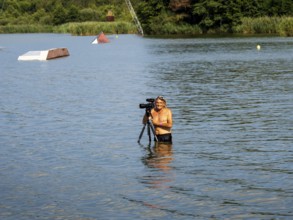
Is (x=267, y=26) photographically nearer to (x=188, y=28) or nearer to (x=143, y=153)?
(x=188, y=28)

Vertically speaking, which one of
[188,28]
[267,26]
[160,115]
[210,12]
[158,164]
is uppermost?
[210,12]

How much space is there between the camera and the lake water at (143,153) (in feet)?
46.9

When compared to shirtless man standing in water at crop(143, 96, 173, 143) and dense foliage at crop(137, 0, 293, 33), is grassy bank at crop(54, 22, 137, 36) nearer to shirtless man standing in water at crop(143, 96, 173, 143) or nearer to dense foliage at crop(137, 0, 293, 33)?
dense foliage at crop(137, 0, 293, 33)

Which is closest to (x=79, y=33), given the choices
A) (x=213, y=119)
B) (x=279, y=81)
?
(x=279, y=81)

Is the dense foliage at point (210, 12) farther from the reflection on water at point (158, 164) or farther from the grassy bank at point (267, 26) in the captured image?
the reflection on water at point (158, 164)

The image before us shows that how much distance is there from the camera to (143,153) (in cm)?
1978

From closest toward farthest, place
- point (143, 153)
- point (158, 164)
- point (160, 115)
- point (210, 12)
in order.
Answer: point (158, 164)
point (143, 153)
point (160, 115)
point (210, 12)

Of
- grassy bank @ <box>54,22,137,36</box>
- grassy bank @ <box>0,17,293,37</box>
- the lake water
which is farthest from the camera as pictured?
grassy bank @ <box>54,22,137,36</box>

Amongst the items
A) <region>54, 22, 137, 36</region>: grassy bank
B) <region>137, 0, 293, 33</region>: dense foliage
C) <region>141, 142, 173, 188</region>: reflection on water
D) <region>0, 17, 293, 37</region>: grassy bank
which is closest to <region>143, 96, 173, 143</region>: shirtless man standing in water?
<region>141, 142, 173, 188</region>: reflection on water

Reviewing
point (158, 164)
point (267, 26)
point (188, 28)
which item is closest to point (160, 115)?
point (158, 164)

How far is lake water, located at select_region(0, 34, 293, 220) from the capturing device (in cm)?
1430

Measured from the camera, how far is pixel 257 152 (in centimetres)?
1944

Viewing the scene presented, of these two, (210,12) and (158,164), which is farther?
(210,12)

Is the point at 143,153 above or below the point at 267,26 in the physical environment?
below
